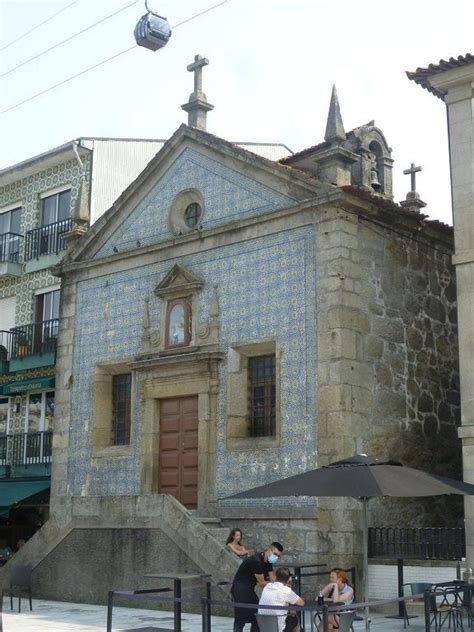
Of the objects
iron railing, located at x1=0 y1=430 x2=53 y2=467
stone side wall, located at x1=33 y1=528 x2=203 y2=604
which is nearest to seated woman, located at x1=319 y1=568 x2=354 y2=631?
stone side wall, located at x1=33 y1=528 x2=203 y2=604

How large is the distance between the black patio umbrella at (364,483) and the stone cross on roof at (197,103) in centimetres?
1149

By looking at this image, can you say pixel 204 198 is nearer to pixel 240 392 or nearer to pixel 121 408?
pixel 240 392

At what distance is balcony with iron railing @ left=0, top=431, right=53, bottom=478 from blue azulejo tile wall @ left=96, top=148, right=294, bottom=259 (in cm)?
666

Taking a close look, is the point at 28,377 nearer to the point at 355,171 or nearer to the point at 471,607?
the point at 355,171

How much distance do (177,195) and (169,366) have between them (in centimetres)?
379

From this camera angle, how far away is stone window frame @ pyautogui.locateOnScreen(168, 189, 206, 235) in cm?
2016

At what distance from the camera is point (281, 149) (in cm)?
3198

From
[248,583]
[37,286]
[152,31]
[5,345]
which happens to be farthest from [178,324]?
[5,345]

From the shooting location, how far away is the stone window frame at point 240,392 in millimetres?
17938

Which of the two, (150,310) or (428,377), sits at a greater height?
(150,310)

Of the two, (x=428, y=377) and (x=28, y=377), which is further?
A: (x=28, y=377)

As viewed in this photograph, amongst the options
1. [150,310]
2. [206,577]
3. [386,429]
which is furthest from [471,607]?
[150,310]

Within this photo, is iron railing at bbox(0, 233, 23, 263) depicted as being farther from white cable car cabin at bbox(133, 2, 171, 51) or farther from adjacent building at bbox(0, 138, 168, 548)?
white cable car cabin at bbox(133, 2, 171, 51)

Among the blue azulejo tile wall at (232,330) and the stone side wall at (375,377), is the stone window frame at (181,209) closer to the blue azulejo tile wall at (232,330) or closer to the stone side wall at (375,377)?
the blue azulejo tile wall at (232,330)
